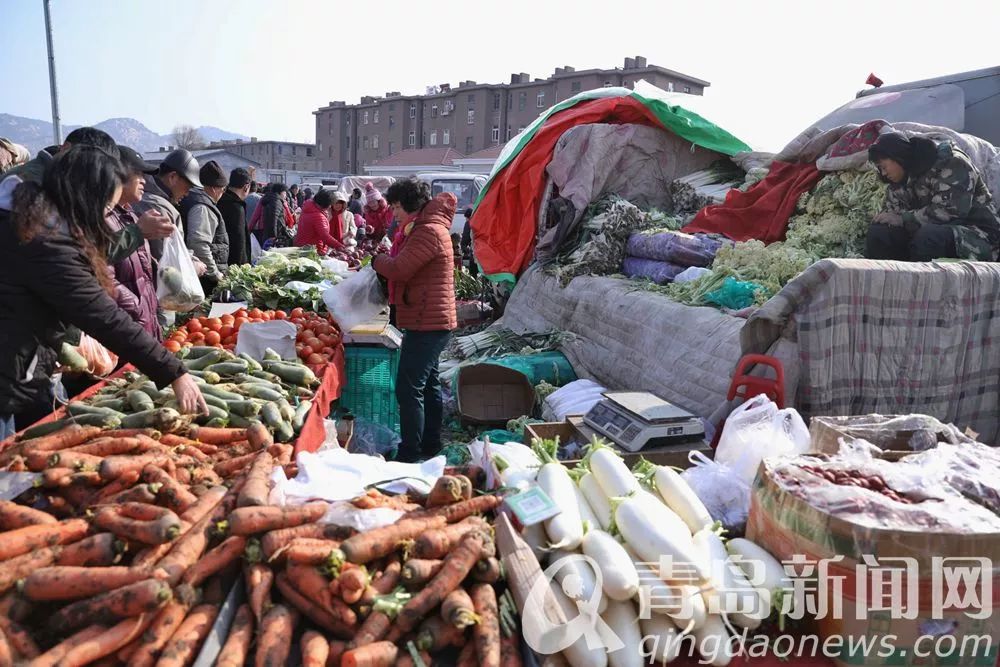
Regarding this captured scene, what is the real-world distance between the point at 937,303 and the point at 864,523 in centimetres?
271

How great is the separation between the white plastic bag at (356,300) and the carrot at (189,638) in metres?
3.44

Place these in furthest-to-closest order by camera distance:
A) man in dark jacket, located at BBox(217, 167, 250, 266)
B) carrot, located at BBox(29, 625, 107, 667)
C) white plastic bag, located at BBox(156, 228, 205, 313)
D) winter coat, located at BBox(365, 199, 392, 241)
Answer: winter coat, located at BBox(365, 199, 392, 241)
man in dark jacket, located at BBox(217, 167, 250, 266)
white plastic bag, located at BBox(156, 228, 205, 313)
carrot, located at BBox(29, 625, 107, 667)

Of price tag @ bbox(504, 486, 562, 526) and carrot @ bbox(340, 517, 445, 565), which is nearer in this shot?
carrot @ bbox(340, 517, 445, 565)

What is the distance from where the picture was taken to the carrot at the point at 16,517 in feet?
7.30

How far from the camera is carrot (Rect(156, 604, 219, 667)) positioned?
1.80 metres

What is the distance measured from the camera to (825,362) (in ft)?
12.7

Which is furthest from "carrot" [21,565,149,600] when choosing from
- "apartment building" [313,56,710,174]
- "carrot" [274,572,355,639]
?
"apartment building" [313,56,710,174]

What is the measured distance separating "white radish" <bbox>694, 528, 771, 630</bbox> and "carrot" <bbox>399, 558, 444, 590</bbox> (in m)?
0.84

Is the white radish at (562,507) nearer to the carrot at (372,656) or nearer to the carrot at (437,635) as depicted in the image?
the carrot at (437,635)

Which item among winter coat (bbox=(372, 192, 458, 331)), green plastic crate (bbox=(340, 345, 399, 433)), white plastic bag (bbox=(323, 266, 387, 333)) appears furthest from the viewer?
green plastic crate (bbox=(340, 345, 399, 433))

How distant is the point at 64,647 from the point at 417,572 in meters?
0.96

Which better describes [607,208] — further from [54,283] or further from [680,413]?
[54,283]

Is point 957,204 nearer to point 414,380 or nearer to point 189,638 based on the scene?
point 414,380

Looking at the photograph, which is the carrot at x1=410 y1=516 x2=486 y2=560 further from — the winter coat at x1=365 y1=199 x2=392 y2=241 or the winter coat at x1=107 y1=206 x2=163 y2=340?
the winter coat at x1=365 y1=199 x2=392 y2=241
